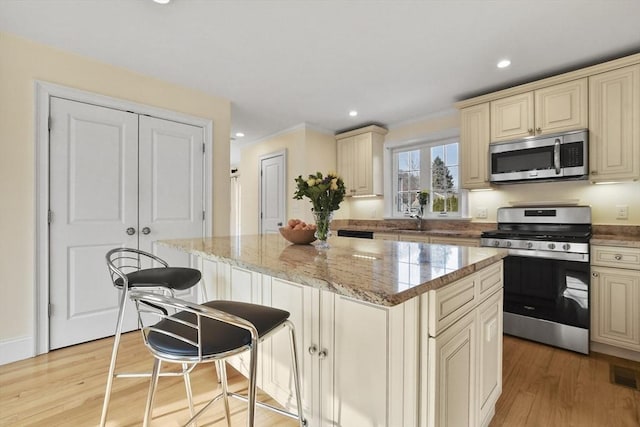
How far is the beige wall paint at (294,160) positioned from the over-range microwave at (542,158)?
2.22 m

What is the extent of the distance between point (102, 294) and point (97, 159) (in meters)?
1.18

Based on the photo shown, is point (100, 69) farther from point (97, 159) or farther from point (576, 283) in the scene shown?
point (576, 283)

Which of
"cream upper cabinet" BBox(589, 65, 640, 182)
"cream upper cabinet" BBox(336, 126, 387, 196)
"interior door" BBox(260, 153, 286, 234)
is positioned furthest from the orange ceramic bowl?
"interior door" BBox(260, 153, 286, 234)

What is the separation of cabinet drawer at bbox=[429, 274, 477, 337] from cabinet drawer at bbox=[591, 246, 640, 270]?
1857mm

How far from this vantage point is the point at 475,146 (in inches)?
127

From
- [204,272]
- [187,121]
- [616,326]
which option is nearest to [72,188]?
[187,121]

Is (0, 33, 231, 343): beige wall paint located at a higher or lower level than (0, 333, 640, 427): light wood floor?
higher

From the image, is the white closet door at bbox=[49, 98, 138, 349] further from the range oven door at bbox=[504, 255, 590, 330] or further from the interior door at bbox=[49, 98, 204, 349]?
the range oven door at bbox=[504, 255, 590, 330]

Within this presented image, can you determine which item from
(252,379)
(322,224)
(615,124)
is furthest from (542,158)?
(252,379)

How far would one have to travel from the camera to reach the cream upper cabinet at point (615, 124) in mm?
2371

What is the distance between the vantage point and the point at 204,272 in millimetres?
2137

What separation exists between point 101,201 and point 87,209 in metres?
0.12

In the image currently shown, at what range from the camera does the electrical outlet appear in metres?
2.65

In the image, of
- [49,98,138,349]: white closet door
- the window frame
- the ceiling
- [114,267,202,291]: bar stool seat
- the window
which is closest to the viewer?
[114,267,202,291]: bar stool seat
